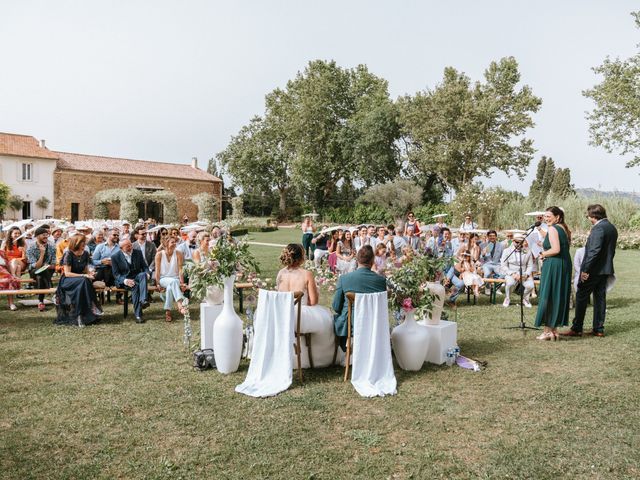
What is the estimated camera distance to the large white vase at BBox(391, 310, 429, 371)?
545cm

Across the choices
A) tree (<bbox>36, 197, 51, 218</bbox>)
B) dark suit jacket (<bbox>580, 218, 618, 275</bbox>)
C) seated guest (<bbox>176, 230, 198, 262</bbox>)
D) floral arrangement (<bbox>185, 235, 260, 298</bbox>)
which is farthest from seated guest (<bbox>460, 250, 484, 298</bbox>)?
tree (<bbox>36, 197, 51, 218</bbox>)

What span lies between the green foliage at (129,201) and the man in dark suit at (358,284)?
33.6m

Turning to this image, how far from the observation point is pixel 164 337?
6.99m

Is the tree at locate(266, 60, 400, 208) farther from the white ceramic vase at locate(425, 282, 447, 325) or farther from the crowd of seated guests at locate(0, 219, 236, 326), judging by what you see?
the white ceramic vase at locate(425, 282, 447, 325)

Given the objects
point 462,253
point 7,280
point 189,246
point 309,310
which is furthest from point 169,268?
point 462,253

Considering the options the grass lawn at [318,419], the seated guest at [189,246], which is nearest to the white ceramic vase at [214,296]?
the grass lawn at [318,419]

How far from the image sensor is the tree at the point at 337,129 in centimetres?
4525

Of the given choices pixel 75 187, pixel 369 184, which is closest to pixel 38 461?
pixel 75 187

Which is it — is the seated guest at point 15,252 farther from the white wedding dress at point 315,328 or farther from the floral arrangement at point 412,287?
the floral arrangement at point 412,287

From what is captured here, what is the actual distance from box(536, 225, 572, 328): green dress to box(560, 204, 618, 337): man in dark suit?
1.39 ft

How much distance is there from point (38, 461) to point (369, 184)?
46068 millimetres

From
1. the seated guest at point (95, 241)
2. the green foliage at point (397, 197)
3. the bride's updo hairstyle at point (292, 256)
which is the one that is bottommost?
the seated guest at point (95, 241)

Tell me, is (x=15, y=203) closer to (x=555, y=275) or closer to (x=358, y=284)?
(x=358, y=284)

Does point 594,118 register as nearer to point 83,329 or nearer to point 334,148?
point 334,148
